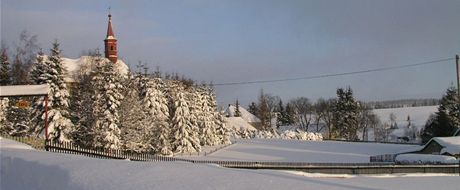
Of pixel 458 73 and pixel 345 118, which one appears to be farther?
pixel 345 118

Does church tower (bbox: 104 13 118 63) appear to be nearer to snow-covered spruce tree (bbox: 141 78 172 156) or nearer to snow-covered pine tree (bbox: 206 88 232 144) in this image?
snow-covered pine tree (bbox: 206 88 232 144)

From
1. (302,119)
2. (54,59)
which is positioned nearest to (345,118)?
(302,119)

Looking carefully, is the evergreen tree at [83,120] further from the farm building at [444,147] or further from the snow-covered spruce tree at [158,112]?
the farm building at [444,147]

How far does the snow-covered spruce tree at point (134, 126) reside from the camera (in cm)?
4381

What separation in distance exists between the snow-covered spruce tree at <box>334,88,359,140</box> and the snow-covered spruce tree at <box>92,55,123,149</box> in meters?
71.7

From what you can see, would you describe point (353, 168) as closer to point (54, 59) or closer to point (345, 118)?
point (54, 59)

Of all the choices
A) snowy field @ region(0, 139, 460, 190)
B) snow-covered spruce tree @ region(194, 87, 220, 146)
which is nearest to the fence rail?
snowy field @ region(0, 139, 460, 190)

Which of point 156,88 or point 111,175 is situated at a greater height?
point 156,88

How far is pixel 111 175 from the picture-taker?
1153cm

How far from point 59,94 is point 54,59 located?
3357 mm

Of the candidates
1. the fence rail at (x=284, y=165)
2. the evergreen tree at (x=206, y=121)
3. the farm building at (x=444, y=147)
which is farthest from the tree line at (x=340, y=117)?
the fence rail at (x=284, y=165)

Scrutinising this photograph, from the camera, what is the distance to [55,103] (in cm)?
3897

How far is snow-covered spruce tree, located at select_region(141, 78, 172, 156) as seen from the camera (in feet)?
159

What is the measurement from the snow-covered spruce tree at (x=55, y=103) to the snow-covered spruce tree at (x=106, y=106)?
2.47 meters
